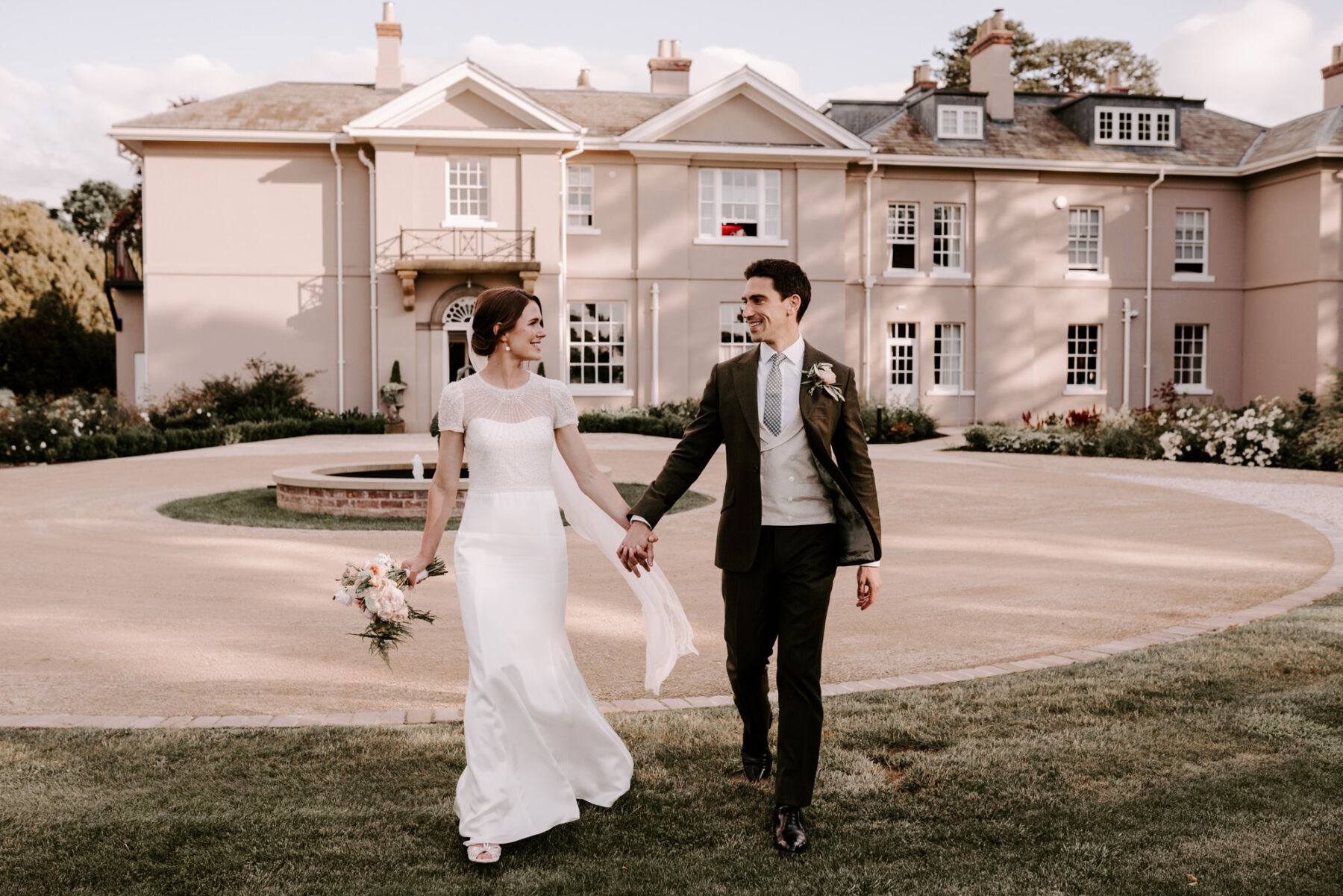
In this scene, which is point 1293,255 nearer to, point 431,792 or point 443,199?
point 443,199

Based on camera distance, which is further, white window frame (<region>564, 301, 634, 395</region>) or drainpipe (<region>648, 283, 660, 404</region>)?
white window frame (<region>564, 301, 634, 395</region>)

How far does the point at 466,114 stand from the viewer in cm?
2416

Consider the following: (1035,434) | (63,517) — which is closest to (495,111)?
(1035,434)

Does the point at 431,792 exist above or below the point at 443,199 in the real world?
below

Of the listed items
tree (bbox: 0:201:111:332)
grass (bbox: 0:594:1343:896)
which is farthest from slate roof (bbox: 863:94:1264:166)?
tree (bbox: 0:201:111:332)

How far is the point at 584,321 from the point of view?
25.9 metres

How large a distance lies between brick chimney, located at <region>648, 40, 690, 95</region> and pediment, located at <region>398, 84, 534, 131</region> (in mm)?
6183

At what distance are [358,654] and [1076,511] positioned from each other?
8.53 metres

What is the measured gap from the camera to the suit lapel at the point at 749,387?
3.85 meters

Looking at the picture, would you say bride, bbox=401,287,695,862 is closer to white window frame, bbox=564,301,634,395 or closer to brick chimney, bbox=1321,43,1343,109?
white window frame, bbox=564,301,634,395

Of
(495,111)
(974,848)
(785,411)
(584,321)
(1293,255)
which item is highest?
(495,111)

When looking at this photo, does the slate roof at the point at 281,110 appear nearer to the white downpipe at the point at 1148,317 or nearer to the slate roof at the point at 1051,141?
the slate roof at the point at 1051,141

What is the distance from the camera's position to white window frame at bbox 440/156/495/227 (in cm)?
2441

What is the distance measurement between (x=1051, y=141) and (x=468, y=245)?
1516 cm
